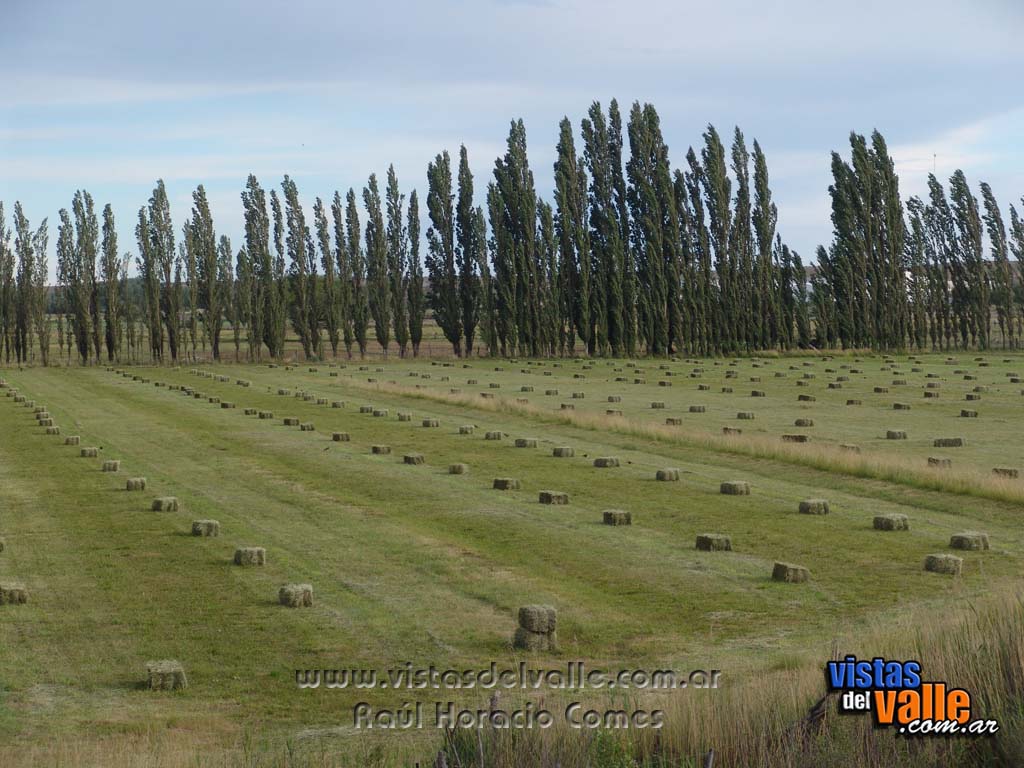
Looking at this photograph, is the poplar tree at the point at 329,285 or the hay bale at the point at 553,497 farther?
the poplar tree at the point at 329,285

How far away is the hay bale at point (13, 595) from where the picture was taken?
14.9 meters

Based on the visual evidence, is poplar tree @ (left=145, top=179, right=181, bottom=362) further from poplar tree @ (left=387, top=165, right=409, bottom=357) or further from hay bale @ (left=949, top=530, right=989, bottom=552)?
hay bale @ (left=949, top=530, right=989, bottom=552)

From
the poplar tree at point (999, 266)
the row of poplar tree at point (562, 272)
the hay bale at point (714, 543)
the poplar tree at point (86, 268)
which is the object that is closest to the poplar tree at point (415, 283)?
the row of poplar tree at point (562, 272)

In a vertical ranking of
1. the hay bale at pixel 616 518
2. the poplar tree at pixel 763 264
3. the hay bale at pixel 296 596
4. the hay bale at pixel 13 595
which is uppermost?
the poplar tree at pixel 763 264

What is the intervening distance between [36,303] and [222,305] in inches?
594

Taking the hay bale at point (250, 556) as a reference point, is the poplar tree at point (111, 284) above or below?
above

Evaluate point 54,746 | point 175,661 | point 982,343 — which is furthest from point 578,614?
point 982,343

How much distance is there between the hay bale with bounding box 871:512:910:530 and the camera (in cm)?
1922

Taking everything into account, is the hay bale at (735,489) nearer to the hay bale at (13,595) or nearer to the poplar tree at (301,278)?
the hay bale at (13,595)

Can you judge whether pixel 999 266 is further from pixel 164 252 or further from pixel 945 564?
pixel 945 564

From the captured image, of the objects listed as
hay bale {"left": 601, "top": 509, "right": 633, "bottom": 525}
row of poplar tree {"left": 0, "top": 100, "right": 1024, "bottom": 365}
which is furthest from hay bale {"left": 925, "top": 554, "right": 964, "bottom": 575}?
row of poplar tree {"left": 0, "top": 100, "right": 1024, "bottom": 365}

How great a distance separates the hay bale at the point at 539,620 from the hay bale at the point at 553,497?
9.52 meters

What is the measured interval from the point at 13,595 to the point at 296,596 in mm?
3377

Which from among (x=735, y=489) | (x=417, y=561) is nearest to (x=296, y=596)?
(x=417, y=561)
